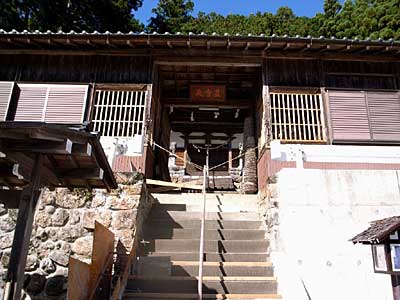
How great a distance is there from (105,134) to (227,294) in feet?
17.9

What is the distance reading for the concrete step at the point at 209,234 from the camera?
7.41 m

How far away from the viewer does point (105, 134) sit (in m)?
9.24

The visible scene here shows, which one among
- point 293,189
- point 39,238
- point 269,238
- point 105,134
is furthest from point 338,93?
point 39,238

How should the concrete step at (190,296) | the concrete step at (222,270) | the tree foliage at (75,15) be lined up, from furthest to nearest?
Result: the tree foliage at (75,15) < the concrete step at (222,270) < the concrete step at (190,296)

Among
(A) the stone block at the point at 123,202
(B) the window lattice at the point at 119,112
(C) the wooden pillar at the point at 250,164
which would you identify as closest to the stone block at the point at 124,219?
(A) the stone block at the point at 123,202

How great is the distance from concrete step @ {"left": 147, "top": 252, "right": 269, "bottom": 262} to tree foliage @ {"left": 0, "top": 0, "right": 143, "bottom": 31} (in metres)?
15.3

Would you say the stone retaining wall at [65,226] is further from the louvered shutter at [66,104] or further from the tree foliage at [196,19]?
the tree foliage at [196,19]

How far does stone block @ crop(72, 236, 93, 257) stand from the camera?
22.7 ft

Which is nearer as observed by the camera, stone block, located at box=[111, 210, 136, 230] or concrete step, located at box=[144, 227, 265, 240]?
stone block, located at box=[111, 210, 136, 230]

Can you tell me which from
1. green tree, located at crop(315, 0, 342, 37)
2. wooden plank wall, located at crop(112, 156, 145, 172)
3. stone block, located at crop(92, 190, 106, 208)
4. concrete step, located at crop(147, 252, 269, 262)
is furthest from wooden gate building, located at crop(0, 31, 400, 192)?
green tree, located at crop(315, 0, 342, 37)

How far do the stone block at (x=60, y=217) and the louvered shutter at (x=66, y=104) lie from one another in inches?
112

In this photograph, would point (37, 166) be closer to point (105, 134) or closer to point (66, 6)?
point (105, 134)

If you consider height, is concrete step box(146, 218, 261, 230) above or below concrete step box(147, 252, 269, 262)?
above

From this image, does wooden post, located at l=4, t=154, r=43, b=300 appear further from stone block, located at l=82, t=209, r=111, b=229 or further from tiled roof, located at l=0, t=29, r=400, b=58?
tiled roof, located at l=0, t=29, r=400, b=58
